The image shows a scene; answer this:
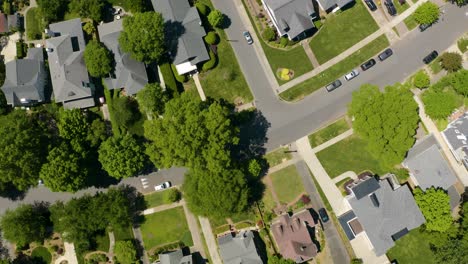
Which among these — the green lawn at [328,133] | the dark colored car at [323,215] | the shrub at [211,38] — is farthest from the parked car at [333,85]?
the shrub at [211,38]

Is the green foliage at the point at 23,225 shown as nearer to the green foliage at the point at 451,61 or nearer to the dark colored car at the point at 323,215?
the dark colored car at the point at 323,215

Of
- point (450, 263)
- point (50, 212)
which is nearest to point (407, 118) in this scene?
point (450, 263)

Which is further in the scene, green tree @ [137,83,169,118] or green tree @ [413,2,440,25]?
green tree @ [413,2,440,25]

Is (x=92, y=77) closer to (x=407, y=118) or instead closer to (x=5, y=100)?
(x=5, y=100)

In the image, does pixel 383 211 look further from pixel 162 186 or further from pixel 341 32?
pixel 162 186

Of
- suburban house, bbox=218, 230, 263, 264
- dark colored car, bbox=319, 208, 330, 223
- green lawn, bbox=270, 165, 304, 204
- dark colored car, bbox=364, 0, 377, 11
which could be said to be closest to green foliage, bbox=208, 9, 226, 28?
dark colored car, bbox=364, 0, 377, 11

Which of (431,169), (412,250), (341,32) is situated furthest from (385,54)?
(412,250)

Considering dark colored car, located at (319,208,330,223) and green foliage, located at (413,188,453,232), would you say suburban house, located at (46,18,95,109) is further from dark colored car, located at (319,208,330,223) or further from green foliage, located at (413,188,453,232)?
green foliage, located at (413,188,453,232)
